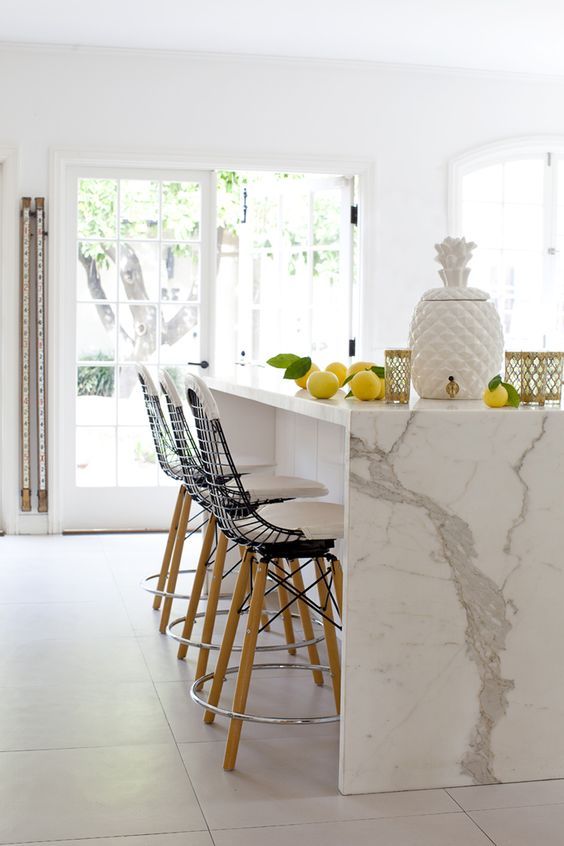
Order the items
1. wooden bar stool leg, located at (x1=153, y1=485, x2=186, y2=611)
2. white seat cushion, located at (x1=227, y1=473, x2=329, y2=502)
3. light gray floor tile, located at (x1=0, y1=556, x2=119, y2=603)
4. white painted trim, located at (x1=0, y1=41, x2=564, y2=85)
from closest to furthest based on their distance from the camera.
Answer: white seat cushion, located at (x1=227, y1=473, x2=329, y2=502)
wooden bar stool leg, located at (x1=153, y1=485, x2=186, y2=611)
light gray floor tile, located at (x1=0, y1=556, x2=119, y2=603)
white painted trim, located at (x1=0, y1=41, x2=564, y2=85)

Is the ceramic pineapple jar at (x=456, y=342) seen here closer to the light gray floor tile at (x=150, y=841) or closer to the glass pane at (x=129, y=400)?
the light gray floor tile at (x=150, y=841)

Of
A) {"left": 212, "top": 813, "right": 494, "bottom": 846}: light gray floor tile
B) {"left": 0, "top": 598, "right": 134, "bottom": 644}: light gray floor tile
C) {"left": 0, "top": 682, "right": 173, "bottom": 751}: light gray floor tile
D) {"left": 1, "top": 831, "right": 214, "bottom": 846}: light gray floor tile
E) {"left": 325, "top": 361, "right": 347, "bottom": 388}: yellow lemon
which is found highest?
{"left": 325, "top": 361, "right": 347, "bottom": 388}: yellow lemon

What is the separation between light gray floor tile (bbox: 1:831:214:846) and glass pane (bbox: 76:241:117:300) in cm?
411

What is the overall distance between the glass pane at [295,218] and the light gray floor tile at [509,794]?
166 inches

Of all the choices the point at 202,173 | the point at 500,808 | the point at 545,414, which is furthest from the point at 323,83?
the point at 500,808

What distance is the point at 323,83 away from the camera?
19.4 feet

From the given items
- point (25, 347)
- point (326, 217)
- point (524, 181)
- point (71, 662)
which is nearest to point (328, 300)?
point (326, 217)

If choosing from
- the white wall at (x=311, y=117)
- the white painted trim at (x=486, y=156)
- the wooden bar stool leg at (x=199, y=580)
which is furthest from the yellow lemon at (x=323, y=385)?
the white painted trim at (x=486, y=156)

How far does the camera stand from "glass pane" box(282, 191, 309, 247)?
6.16 m

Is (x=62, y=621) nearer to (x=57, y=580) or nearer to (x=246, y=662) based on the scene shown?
(x=57, y=580)

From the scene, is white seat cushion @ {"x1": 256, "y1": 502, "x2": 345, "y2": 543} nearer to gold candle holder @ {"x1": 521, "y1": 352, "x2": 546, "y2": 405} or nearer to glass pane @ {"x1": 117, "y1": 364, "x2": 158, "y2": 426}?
gold candle holder @ {"x1": 521, "y1": 352, "x2": 546, "y2": 405}

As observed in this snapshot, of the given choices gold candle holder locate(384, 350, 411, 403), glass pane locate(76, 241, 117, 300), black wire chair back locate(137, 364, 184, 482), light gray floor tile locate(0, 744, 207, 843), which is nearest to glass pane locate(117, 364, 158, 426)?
glass pane locate(76, 241, 117, 300)

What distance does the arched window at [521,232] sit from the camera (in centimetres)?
625

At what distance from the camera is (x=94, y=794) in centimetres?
237
